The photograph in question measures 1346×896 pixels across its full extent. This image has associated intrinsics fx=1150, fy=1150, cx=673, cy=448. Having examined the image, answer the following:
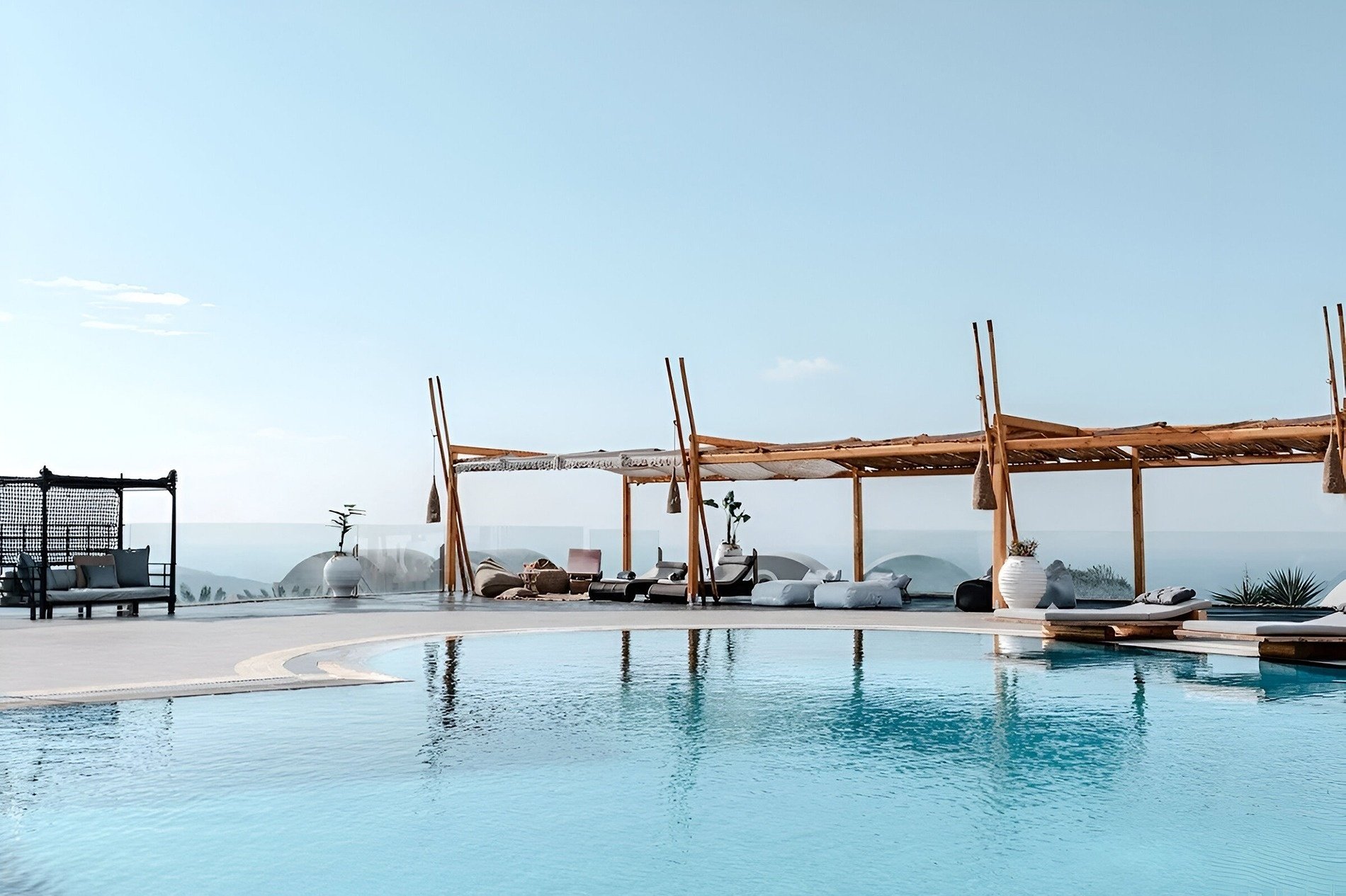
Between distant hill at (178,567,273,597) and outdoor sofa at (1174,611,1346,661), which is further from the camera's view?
distant hill at (178,567,273,597)

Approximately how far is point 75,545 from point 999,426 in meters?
12.2

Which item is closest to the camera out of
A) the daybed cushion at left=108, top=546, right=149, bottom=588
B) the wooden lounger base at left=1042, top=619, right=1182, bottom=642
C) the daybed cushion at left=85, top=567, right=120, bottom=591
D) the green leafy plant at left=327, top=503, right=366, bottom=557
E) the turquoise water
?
the turquoise water

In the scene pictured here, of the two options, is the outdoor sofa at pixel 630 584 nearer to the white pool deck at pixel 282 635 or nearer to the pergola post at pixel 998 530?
the white pool deck at pixel 282 635

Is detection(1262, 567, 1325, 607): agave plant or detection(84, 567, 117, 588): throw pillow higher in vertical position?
detection(84, 567, 117, 588): throw pillow

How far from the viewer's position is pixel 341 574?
18250 millimetres

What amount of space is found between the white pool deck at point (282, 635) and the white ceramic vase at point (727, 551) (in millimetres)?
2862

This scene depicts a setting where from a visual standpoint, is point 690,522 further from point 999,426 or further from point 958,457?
point 999,426

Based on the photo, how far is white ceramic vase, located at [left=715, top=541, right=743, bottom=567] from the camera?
63.1 feet

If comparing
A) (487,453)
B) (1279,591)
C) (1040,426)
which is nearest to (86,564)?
(487,453)

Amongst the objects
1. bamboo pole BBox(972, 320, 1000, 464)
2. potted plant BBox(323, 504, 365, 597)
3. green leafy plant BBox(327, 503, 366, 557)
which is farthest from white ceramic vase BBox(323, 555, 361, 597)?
bamboo pole BBox(972, 320, 1000, 464)

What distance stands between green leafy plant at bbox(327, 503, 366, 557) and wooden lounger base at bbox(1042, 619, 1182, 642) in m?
11.7

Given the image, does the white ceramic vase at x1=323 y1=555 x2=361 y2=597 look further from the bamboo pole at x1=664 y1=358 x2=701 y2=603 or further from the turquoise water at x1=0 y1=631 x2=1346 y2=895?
the turquoise water at x1=0 y1=631 x2=1346 y2=895

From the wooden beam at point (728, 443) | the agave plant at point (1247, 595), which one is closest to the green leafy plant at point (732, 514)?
the wooden beam at point (728, 443)

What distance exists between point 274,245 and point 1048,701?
14594mm
